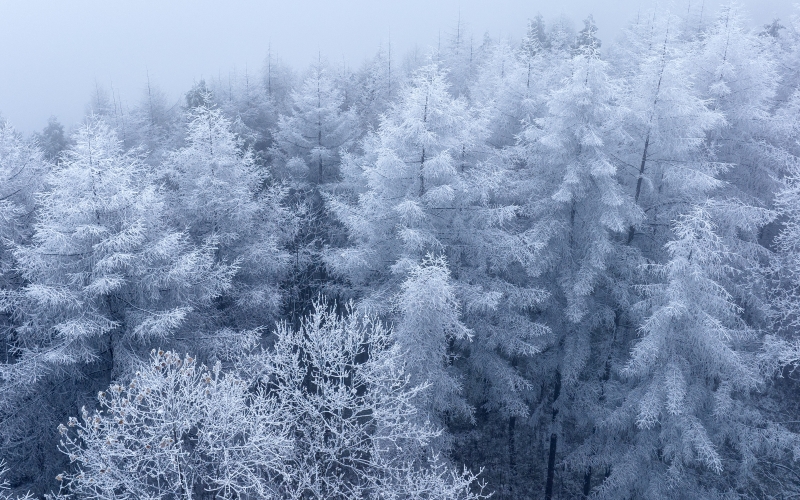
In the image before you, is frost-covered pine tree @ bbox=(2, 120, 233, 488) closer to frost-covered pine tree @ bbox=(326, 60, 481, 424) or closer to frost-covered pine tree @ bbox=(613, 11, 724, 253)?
frost-covered pine tree @ bbox=(326, 60, 481, 424)

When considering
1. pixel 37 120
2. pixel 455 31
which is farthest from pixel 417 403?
pixel 37 120

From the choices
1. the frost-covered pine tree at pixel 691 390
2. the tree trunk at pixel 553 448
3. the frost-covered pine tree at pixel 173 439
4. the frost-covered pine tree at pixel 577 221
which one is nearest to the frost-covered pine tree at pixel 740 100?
the frost-covered pine tree at pixel 577 221

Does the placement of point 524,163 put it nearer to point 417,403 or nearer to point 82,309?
point 417,403

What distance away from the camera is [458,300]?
1358 centimetres

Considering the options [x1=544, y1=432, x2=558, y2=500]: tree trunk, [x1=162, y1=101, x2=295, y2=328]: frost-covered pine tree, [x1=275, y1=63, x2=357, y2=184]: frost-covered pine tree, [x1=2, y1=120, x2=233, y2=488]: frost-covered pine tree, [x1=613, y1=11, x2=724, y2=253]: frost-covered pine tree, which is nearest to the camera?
[x1=2, y1=120, x2=233, y2=488]: frost-covered pine tree

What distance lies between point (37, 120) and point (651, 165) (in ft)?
541

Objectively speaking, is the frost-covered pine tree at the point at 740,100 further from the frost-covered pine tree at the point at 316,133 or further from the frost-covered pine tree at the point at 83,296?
the frost-covered pine tree at the point at 83,296

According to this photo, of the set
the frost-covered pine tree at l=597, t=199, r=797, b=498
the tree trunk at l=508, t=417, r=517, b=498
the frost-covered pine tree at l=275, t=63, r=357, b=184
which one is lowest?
the tree trunk at l=508, t=417, r=517, b=498

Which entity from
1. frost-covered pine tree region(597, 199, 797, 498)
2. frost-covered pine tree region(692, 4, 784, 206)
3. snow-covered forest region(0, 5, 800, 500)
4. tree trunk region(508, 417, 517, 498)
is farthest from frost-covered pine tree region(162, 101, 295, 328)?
frost-covered pine tree region(692, 4, 784, 206)

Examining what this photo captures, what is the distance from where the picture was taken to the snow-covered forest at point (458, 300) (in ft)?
36.9

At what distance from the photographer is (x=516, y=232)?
1606cm

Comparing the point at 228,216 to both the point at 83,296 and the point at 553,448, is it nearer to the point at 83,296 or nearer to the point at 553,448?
the point at 83,296

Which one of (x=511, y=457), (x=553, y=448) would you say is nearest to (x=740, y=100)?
(x=553, y=448)

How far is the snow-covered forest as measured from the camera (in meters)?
11.2
